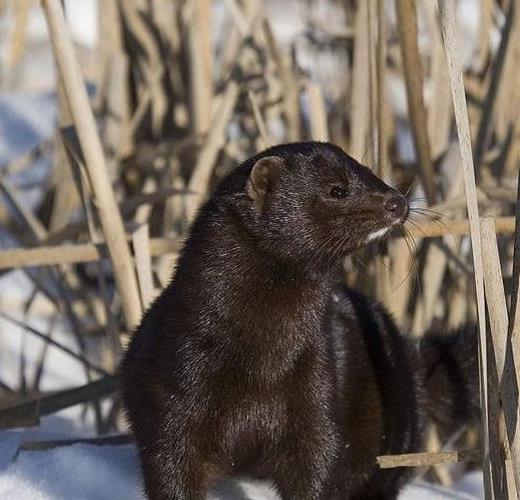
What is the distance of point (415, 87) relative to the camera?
3.65 metres

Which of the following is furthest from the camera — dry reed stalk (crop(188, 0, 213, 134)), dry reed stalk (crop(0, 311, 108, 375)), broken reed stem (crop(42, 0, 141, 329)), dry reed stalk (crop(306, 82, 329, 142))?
dry reed stalk (crop(188, 0, 213, 134))

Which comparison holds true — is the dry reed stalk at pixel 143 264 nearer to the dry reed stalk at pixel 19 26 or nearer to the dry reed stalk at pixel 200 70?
the dry reed stalk at pixel 200 70

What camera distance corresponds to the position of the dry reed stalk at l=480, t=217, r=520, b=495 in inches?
101

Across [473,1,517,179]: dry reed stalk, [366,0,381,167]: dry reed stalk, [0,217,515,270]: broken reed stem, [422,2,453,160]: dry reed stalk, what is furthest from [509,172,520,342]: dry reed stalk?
[422,2,453,160]: dry reed stalk

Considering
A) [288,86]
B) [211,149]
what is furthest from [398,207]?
[288,86]

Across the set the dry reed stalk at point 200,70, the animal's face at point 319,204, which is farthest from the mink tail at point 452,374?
the dry reed stalk at point 200,70

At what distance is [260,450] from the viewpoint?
290 cm

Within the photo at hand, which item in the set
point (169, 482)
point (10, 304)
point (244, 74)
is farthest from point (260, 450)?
point (10, 304)

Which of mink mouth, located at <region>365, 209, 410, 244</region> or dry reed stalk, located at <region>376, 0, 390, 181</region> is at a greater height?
dry reed stalk, located at <region>376, 0, 390, 181</region>

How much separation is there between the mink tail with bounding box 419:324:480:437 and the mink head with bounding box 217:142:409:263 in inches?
38.4

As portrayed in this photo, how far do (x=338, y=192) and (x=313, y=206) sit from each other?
0.06 metres

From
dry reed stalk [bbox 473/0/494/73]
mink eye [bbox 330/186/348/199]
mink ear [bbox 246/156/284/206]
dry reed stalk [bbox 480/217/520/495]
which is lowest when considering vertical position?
dry reed stalk [bbox 480/217/520/495]

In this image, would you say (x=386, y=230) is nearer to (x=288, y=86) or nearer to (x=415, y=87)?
(x=415, y=87)

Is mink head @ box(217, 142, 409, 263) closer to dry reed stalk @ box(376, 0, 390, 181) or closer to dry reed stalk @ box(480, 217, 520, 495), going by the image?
dry reed stalk @ box(480, 217, 520, 495)
